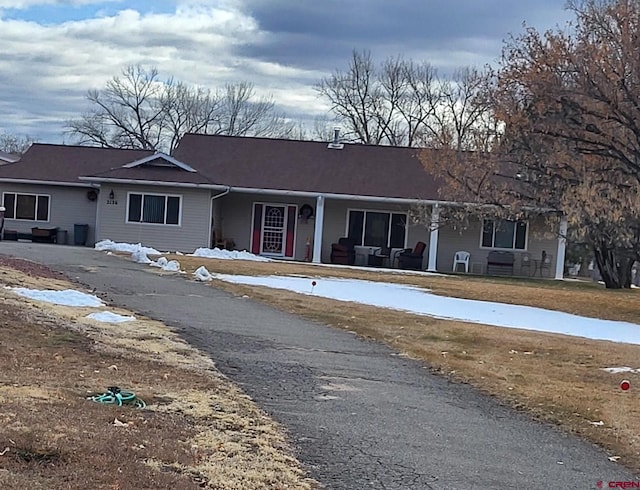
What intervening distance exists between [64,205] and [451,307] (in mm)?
20375

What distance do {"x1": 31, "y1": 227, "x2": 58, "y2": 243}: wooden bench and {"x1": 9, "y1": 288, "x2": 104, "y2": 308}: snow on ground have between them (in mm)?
19893

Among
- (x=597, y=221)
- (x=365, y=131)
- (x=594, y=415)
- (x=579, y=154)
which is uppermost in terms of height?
(x=365, y=131)

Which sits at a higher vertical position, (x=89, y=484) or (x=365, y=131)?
(x=365, y=131)

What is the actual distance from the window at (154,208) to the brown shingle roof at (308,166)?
72.6 inches

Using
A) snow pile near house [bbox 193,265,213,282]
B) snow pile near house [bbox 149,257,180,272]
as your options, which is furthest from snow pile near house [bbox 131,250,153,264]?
snow pile near house [bbox 193,265,213,282]

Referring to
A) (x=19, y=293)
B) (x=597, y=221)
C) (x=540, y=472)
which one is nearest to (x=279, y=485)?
(x=540, y=472)

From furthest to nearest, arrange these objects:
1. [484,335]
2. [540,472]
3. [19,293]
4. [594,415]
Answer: [484,335] < [19,293] < [594,415] < [540,472]

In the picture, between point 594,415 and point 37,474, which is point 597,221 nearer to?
point 594,415

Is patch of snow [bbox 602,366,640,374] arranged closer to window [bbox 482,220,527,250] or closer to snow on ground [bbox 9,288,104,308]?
snow on ground [bbox 9,288,104,308]

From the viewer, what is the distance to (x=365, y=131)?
196 feet

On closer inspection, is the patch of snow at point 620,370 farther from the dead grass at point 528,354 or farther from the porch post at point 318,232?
the porch post at point 318,232

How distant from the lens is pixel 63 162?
36.5 m

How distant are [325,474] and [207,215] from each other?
2628cm

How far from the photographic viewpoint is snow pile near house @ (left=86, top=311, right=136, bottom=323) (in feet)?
39.9
